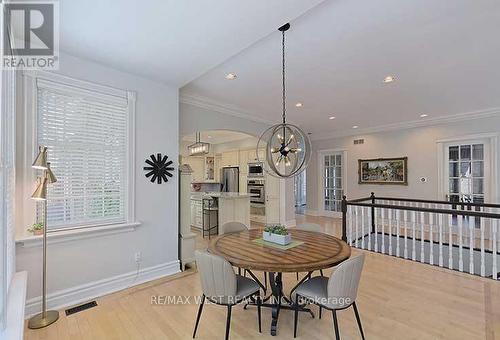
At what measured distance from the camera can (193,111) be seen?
4277 millimetres

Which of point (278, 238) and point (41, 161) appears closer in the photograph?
point (41, 161)

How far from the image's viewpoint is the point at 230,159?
797 centimetres

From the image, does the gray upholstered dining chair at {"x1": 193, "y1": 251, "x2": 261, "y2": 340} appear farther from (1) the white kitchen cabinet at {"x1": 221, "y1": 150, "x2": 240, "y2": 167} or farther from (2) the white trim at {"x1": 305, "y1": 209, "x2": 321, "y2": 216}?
(2) the white trim at {"x1": 305, "y1": 209, "x2": 321, "y2": 216}

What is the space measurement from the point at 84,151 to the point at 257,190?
191 inches

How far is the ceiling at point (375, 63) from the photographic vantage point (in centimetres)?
210

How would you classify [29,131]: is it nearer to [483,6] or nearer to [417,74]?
[483,6]

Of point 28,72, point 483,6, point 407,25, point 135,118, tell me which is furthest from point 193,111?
point 483,6

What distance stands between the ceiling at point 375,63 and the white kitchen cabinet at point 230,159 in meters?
2.77

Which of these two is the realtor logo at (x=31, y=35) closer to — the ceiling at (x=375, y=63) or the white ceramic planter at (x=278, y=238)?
the ceiling at (x=375, y=63)

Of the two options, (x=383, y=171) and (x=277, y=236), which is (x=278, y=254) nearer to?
(x=277, y=236)

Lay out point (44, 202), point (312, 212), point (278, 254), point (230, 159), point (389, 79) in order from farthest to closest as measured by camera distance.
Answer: point (312, 212) < point (230, 159) < point (389, 79) < point (44, 202) < point (278, 254)

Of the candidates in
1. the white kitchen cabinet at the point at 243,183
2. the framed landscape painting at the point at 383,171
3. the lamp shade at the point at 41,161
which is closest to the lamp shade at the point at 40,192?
the lamp shade at the point at 41,161

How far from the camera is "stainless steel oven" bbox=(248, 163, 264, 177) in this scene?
23.1 feet

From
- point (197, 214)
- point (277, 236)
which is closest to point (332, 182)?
point (197, 214)
